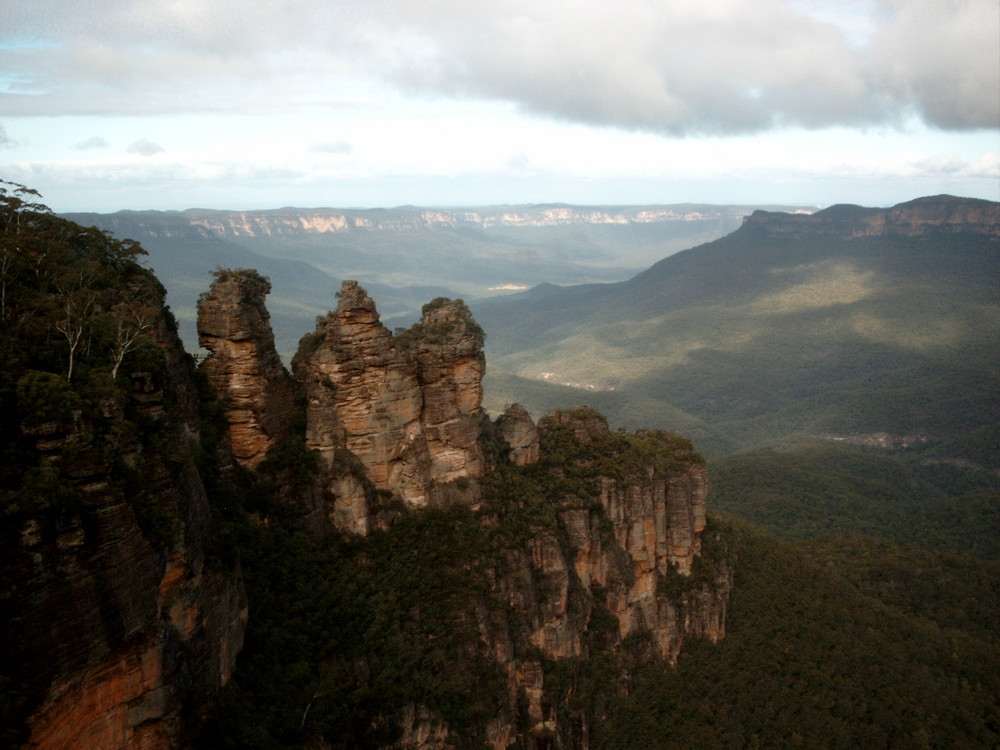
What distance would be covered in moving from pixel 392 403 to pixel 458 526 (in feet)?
18.3

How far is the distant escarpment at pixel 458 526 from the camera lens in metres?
24.6

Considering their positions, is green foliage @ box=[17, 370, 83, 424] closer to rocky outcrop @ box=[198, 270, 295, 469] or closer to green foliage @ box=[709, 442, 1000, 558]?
rocky outcrop @ box=[198, 270, 295, 469]

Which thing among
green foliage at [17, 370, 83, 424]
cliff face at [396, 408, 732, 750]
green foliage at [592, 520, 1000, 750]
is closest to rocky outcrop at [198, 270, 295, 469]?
green foliage at [17, 370, 83, 424]

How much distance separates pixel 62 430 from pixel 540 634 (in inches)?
806

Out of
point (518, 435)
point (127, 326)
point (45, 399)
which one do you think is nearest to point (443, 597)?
point (518, 435)

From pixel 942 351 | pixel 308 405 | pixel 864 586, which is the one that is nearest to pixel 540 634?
pixel 308 405

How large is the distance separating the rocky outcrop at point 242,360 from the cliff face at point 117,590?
204 inches

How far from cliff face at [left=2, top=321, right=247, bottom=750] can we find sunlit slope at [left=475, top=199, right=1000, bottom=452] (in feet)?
374

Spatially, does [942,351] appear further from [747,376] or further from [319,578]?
[319,578]

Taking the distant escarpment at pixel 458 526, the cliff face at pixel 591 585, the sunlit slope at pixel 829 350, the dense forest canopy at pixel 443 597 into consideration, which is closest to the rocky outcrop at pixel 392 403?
the distant escarpment at pixel 458 526

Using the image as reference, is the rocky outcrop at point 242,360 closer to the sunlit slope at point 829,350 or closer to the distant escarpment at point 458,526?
the distant escarpment at point 458,526

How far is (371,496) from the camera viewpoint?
27.3 m

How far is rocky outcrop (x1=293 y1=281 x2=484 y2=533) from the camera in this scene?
26375 mm

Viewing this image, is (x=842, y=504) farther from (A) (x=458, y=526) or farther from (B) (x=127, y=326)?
(B) (x=127, y=326)
